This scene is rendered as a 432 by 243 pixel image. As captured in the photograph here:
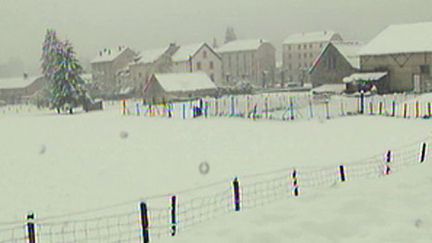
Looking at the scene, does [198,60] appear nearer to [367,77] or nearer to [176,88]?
[176,88]

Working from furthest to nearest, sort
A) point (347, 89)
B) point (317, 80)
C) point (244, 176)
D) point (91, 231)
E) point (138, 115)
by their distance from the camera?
point (317, 80) < point (347, 89) < point (138, 115) < point (244, 176) < point (91, 231)

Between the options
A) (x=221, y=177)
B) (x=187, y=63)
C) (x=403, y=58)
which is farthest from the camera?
(x=187, y=63)

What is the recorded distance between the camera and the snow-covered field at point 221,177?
9664 millimetres

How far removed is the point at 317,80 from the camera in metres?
63.4

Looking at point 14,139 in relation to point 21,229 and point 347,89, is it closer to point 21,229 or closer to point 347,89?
point 21,229

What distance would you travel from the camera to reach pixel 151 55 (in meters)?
88.6

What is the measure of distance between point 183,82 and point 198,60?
73.8ft

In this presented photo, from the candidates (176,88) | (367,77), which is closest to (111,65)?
(176,88)

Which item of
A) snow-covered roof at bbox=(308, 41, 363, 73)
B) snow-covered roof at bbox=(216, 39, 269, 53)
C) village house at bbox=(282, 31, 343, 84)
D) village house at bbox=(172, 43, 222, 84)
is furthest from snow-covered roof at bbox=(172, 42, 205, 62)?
snow-covered roof at bbox=(308, 41, 363, 73)

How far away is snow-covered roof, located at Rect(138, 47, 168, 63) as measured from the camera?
285 feet

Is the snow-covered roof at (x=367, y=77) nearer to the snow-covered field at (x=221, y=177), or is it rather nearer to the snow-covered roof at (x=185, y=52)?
the snow-covered field at (x=221, y=177)

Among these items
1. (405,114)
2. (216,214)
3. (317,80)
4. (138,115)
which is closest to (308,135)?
(405,114)

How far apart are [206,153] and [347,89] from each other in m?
38.1

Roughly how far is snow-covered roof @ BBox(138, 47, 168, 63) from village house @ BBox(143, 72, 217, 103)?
23824 mm
